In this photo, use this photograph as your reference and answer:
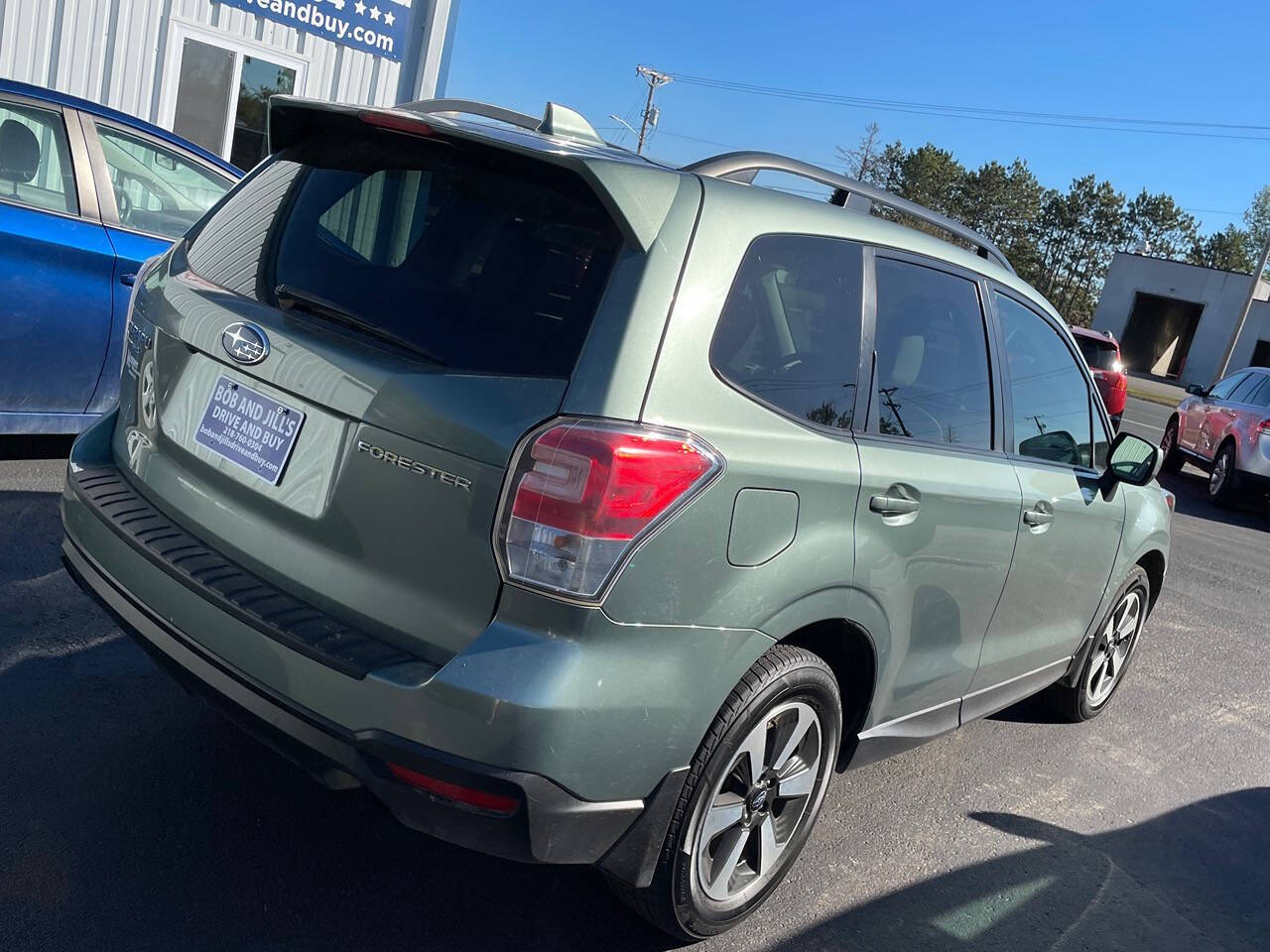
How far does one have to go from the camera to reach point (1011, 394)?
144 inches

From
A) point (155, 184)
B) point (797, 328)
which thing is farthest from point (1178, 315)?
point (797, 328)

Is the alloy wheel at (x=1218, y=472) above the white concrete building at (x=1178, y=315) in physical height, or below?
below

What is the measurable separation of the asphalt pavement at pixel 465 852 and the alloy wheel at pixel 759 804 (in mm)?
189

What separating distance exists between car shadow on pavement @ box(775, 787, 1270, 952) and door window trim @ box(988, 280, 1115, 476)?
4.04 feet

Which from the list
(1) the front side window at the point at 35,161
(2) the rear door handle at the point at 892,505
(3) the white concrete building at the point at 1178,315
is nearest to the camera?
(2) the rear door handle at the point at 892,505

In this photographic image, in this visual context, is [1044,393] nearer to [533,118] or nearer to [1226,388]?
[533,118]

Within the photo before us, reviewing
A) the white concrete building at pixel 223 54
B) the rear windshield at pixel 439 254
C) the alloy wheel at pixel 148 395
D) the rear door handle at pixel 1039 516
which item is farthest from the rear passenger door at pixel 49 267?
the white concrete building at pixel 223 54

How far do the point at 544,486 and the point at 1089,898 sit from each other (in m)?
2.36

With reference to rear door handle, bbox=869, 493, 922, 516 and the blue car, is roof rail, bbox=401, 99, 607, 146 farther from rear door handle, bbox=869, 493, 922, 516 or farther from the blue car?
the blue car

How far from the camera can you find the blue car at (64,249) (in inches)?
199

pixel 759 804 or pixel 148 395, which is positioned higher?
pixel 148 395

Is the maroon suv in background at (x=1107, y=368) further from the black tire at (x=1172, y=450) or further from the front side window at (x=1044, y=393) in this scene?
the front side window at (x=1044, y=393)

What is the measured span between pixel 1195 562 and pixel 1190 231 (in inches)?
4317

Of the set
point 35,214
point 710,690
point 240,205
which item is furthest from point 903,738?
point 35,214
